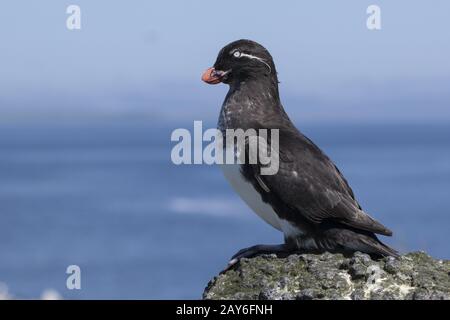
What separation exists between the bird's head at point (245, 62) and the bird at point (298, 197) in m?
0.35

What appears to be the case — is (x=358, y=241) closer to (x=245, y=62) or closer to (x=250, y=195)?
(x=250, y=195)

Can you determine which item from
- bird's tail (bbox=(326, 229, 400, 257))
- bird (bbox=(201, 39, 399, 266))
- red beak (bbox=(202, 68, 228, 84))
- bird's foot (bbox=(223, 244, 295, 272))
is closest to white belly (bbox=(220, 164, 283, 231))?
bird (bbox=(201, 39, 399, 266))

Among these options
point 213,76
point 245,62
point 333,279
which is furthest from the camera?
point 213,76

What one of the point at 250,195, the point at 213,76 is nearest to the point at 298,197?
the point at 250,195

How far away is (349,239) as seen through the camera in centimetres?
987

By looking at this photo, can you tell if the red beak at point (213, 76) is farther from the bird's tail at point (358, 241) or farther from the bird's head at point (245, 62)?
the bird's tail at point (358, 241)

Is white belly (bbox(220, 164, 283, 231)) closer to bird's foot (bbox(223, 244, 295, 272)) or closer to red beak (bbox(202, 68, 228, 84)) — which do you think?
bird's foot (bbox(223, 244, 295, 272))

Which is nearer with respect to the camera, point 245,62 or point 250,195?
point 250,195

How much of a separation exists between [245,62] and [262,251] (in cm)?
238

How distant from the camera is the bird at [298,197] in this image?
9.91 metres

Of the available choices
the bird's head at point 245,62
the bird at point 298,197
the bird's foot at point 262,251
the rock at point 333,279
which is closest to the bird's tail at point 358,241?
the bird at point 298,197

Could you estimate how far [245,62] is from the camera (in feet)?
36.6

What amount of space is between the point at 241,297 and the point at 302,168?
1.87 meters

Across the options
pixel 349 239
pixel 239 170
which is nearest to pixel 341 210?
pixel 349 239
